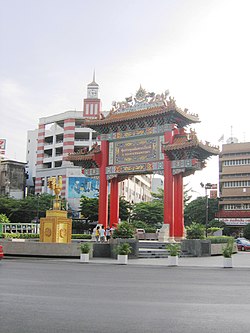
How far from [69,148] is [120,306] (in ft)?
232

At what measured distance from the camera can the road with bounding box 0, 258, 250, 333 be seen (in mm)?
7422

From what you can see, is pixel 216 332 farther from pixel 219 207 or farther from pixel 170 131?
pixel 219 207

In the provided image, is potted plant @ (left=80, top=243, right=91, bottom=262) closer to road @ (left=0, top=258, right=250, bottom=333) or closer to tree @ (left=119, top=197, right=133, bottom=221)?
road @ (left=0, top=258, right=250, bottom=333)

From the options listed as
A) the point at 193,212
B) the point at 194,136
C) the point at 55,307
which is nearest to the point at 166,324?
the point at 55,307

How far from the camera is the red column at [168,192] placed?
34.7m

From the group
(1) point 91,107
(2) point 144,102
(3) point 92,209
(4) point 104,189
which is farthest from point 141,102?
(1) point 91,107

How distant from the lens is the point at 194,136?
33.8 meters

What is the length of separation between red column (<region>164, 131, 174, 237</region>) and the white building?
37.9 m

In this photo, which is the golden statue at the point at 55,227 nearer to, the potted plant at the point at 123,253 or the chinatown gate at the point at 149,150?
the potted plant at the point at 123,253

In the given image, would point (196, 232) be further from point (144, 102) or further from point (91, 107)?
point (91, 107)

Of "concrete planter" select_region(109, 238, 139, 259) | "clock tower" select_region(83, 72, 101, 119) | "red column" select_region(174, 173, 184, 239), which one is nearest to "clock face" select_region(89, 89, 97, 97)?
"clock tower" select_region(83, 72, 101, 119)

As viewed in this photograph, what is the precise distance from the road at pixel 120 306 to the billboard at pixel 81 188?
202ft

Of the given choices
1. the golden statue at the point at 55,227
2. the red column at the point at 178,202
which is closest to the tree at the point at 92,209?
the red column at the point at 178,202

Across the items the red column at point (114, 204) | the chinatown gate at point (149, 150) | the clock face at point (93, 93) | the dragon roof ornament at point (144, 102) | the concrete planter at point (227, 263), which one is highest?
the clock face at point (93, 93)
